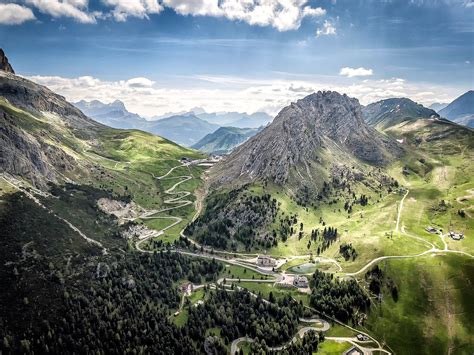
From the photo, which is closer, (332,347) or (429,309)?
(332,347)

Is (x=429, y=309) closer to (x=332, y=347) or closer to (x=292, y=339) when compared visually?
(x=332, y=347)

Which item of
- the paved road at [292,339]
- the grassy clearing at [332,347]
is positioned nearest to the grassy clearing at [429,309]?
the grassy clearing at [332,347]

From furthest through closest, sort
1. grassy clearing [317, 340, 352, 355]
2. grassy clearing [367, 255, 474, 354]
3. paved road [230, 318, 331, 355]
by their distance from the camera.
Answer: grassy clearing [367, 255, 474, 354]
paved road [230, 318, 331, 355]
grassy clearing [317, 340, 352, 355]

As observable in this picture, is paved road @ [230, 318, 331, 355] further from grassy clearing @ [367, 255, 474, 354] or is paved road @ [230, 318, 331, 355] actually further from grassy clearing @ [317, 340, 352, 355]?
grassy clearing @ [367, 255, 474, 354]

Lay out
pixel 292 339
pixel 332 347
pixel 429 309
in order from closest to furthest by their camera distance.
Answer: pixel 332 347, pixel 292 339, pixel 429 309

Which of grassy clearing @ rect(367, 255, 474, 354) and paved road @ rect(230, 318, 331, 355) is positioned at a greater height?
grassy clearing @ rect(367, 255, 474, 354)

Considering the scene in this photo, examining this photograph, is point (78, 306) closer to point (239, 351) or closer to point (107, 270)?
point (107, 270)

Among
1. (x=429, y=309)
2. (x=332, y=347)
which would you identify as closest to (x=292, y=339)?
(x=332, y=347)

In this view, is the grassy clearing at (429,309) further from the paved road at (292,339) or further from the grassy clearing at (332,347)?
the paved road at (292,339)

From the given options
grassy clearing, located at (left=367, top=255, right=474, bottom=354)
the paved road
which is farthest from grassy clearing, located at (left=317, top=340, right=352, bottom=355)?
grassy clearing, located at (left=367, top=255, right=474, bottom=354)

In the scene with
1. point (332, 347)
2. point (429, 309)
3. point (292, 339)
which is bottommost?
point (292, 339)

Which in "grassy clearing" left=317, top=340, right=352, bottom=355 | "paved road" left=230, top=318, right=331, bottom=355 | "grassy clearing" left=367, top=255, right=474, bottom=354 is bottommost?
"paved road" left=230, top=318, right=331, bottom=355

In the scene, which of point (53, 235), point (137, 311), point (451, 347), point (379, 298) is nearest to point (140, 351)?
point (137, 311)
